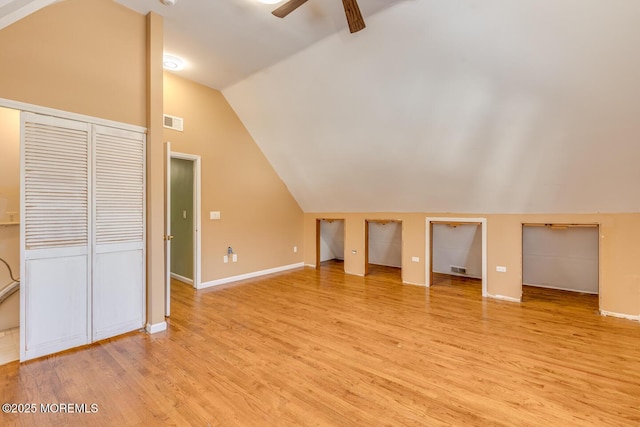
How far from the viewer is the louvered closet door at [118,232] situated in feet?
9.55

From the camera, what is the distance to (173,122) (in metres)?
4.37

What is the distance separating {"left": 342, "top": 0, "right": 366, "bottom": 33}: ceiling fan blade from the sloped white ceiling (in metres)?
0.57

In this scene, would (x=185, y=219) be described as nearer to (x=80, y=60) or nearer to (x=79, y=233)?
(x=79, y=233)

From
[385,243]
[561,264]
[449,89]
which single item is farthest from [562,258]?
[449,89]

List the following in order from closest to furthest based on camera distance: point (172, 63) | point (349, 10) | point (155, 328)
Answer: point (349, 10) < point (155, 328) < point (172, 63)

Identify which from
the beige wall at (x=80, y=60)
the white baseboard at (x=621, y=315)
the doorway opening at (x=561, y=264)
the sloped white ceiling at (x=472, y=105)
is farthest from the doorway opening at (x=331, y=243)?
the beige wall at (x=80, y=60)

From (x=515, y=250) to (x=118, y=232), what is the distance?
197 inches

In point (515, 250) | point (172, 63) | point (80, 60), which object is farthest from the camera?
point (515, 250)

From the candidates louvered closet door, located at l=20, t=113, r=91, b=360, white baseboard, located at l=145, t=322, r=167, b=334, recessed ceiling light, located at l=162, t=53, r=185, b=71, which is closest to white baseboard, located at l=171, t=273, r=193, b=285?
white baseboard, located at l=145, t=322, r=167, b=334

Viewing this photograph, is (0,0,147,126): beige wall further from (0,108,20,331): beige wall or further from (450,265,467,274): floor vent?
(450,265,467,274): floor vent

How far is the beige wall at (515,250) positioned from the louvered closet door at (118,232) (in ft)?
12.4

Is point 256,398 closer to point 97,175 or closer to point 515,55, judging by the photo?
point 97,175

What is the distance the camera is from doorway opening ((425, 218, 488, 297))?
5.09 metres

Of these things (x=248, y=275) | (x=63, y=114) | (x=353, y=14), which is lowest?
(x=248, y=275)
